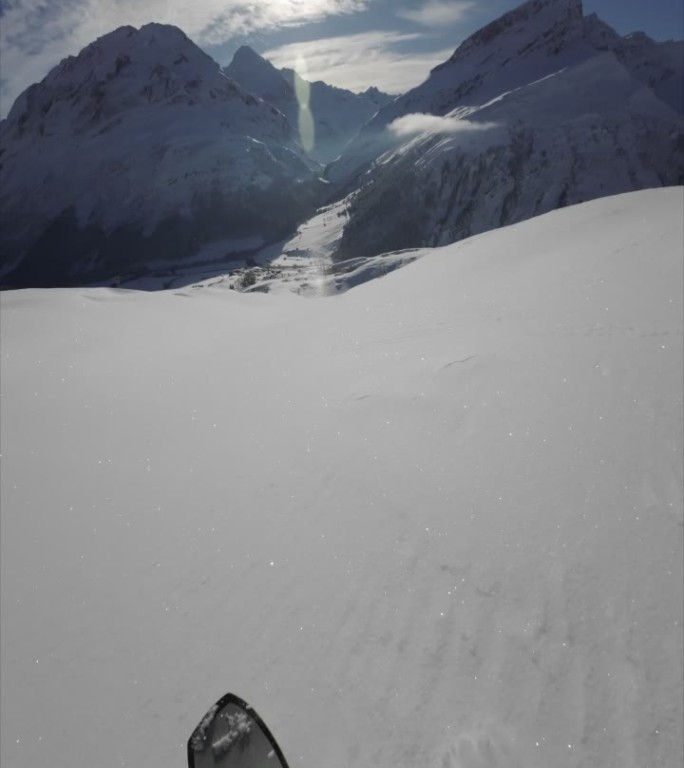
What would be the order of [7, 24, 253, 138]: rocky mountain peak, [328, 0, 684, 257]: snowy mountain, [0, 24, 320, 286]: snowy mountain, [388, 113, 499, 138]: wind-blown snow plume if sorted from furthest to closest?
[7, 24, 253, 138]: rocky mountain peak < [0, 24, 320, 286]: snowy mountain < [388, 113, 499, 138]: wind-blown snow plume < [328, 0, 684, 257]: snowy mountain

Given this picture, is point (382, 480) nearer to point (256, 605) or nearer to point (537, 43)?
point (256, 605)

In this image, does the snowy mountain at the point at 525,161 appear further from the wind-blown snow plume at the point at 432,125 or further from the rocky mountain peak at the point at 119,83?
the rocky mountain peak at the point at 119,83

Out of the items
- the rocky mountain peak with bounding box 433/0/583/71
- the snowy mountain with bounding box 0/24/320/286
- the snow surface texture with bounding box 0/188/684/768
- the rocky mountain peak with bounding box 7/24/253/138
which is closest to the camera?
the snow surface texture with bounding box 0/188/684/768

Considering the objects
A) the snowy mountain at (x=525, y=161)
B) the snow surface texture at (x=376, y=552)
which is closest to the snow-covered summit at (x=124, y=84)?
the snowy mountain at (x=525, y=161)

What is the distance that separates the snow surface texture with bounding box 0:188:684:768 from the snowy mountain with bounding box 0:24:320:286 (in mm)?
117593

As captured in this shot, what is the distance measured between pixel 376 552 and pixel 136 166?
15124 cm

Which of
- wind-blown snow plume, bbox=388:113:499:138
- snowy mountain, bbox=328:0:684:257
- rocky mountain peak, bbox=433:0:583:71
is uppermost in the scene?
rocky mountain peak, bbox=433:0:583:71

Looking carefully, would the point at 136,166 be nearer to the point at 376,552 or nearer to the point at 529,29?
the point at 529,29

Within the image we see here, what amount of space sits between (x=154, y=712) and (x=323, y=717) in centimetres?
79

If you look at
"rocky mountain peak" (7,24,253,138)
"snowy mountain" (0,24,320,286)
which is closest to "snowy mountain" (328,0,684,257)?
"snowy mountain" (0,24,320,286)

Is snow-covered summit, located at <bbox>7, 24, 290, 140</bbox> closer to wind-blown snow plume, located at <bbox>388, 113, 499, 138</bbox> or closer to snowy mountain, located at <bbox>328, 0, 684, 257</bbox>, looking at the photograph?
wind-blown snow plume, located at <bbox>388, 113, 499, 138</bbox>

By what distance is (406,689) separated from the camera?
204 centimetres

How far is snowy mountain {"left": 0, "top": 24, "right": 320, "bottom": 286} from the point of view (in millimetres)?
120188

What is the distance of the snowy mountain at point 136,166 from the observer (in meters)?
120
